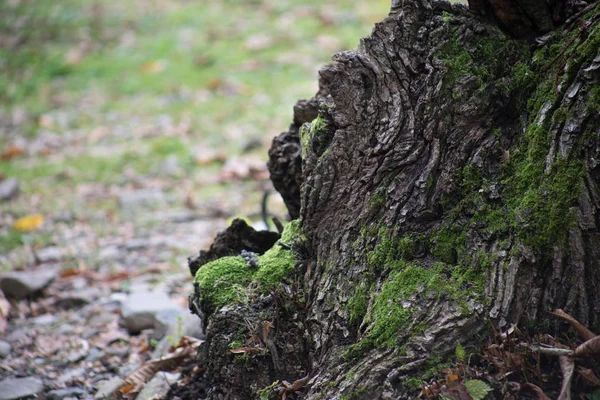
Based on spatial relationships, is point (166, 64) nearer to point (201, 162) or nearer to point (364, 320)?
point (201, 162)

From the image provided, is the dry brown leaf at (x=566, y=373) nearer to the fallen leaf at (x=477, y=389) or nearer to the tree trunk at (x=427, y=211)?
the tree trunk at (x=427, y=211)

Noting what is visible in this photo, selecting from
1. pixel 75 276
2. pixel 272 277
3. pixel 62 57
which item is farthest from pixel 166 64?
pixel 272 277

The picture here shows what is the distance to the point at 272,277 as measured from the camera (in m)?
2.68

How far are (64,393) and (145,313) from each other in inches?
34.3

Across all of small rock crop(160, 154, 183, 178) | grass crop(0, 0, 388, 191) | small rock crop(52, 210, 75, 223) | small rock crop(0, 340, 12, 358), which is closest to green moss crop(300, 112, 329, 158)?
small rock crop(0, 340, 12, 358)

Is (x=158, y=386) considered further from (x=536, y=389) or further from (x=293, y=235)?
(x=536, y=389)

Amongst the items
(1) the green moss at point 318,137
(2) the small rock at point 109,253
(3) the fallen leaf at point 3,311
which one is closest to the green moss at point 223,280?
(1) the green moss at point 318,137

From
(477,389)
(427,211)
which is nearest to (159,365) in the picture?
(427,211)

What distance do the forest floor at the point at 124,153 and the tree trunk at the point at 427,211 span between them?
1019 mm

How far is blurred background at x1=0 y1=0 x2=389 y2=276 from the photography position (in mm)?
5824

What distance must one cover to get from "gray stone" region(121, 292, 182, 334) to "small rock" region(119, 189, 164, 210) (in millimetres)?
2134

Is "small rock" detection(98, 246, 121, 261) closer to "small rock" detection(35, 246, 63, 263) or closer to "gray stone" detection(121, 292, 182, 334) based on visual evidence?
"small rock" detection(35, 246, 63, 263)

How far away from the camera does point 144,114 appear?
848 cm

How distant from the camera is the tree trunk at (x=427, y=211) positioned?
2.12 metres
